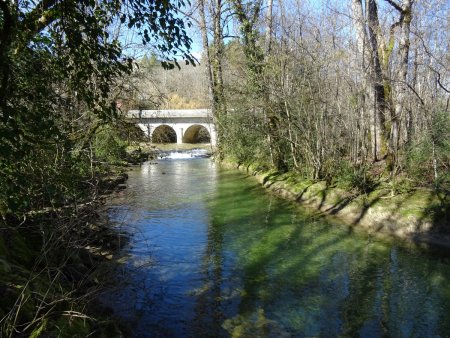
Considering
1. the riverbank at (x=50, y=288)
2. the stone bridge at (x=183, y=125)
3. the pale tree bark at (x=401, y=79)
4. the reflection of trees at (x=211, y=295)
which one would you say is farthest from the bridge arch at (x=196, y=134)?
the riverbank at (x=50, y=288)

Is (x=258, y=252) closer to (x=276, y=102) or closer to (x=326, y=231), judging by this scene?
(x=326, y=231)

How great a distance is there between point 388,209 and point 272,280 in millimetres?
4761

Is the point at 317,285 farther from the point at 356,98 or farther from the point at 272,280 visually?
the point at 356,98

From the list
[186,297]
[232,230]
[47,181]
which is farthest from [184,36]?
[232,230]

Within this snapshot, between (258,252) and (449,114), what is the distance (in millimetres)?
6756

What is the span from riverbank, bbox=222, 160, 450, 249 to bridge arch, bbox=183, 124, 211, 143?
36.4 meters

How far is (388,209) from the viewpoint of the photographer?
36.0 feet

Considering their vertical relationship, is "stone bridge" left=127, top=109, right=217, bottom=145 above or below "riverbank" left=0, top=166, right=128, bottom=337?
above

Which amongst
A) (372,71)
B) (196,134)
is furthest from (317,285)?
(196,134)

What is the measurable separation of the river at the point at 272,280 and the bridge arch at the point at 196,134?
124 feet

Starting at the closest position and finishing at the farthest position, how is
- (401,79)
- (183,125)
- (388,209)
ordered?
(388,209) → (401,79) → (183,125)

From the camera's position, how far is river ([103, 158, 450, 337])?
20.0ft

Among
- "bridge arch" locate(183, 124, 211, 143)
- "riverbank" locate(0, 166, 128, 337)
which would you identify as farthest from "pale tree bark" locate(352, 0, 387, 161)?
"bridge arch" locate(183, 124, 211, 143)

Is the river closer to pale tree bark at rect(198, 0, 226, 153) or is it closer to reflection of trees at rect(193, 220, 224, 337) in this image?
reflection of trees at rect(193, 220, 224, 337)
